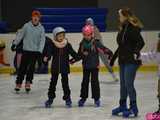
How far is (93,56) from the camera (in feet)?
29.6

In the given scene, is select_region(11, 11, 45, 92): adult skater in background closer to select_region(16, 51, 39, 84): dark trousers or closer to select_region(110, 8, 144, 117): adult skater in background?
select_region(16, 51, 39, 84): dark trousers

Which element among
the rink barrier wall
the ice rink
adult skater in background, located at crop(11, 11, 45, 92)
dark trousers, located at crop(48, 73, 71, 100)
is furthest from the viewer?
the rink barrier wall

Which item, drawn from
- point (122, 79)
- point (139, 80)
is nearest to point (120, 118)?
point (122, 79)

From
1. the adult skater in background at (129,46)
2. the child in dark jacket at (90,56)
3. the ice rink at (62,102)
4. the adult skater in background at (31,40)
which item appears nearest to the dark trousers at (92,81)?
the child in dark jacket at (90,56)

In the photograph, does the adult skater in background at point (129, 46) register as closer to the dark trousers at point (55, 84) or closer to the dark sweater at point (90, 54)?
the dark sweater at point (90, 54)

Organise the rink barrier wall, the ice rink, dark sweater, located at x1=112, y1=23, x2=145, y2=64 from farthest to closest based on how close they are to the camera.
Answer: the rink barrier wall, the ice rink, dark sweater, located at x1=112, y1=23, x2=145, y2=64

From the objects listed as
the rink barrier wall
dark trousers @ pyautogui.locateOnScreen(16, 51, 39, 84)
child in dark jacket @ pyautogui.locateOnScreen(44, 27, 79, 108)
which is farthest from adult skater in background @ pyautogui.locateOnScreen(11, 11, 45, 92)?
the rink barrier wall

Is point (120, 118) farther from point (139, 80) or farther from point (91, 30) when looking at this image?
point (139, 80)

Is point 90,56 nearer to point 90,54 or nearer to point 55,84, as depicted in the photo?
point 90,54

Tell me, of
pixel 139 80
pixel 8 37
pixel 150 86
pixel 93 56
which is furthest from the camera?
pixel 8 37

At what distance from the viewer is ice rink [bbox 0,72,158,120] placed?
27.6ft

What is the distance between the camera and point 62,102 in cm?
981

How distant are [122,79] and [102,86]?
415cm

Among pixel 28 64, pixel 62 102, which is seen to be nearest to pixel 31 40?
pixel 28 64
